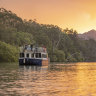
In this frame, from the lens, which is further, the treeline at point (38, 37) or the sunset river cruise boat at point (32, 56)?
the treeline at point (38, 37)

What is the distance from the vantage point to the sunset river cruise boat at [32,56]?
8431 centimetres

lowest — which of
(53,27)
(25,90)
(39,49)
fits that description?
(25,90)

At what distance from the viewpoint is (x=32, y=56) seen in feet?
281

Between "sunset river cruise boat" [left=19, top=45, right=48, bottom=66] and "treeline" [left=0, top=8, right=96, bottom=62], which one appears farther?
"treeline" [left=0, top=8, right=96, bottom=62]

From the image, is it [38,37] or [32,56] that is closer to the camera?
[32,56]

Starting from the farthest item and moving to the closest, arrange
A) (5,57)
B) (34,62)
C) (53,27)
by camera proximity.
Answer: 1. (53,27)
2. (5,57)
3. (34,62)

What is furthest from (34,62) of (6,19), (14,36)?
(6,19)

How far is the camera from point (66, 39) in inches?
7569

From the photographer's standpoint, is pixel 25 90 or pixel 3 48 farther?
pixel 3 48

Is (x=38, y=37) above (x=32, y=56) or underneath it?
above

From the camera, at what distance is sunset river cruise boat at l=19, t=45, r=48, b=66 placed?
84312mm

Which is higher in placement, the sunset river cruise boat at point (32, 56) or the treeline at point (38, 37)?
the treeline at point (38, 37)

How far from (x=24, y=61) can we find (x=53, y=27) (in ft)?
352

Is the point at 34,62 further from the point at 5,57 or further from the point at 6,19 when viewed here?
the point at 6,19
